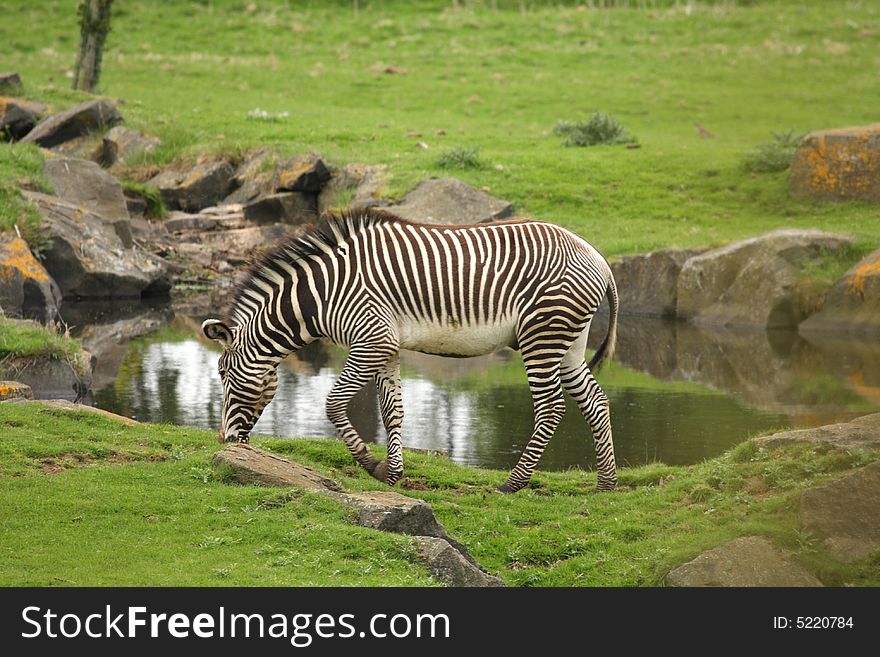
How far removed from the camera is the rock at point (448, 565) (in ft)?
28.1

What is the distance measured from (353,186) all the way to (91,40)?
1391cm

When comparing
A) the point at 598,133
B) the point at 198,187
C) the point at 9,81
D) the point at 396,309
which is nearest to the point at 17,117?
the point at 9,81

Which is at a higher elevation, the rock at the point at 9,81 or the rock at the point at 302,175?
the rock at the point at 9,81

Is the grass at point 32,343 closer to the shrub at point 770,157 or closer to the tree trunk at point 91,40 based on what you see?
the shrub at point 770,157

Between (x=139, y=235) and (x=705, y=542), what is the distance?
2210cm

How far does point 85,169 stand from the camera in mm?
27812

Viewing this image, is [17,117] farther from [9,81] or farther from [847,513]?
[847,513]

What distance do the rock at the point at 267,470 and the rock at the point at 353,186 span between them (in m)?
19.0

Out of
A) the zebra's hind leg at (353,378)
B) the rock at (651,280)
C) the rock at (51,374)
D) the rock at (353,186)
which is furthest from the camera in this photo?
the rock at (353,186)

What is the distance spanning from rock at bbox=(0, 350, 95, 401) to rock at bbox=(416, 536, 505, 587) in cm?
926

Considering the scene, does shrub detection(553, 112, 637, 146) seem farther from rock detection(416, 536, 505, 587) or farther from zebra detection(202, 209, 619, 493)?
rock detection(416, 536, 505, 587)

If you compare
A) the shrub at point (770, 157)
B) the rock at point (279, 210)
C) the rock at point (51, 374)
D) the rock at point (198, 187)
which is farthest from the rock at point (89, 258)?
the shrub at point (770, 157)

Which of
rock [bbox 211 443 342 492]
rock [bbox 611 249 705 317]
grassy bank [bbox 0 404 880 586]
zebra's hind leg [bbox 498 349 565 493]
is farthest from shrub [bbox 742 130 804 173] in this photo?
rock [bbox 211 443 342 492]
